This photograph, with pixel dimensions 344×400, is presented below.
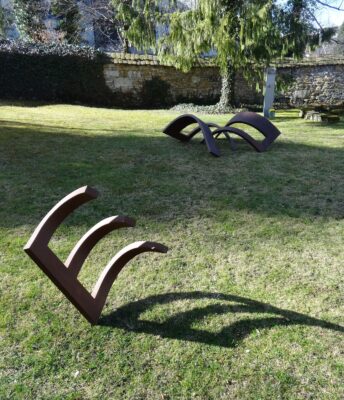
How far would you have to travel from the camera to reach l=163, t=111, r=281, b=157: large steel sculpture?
6.02 metres

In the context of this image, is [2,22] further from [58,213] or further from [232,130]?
[58,213]

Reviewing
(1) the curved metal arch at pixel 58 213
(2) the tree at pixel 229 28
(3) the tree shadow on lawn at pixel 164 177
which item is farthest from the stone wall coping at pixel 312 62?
(1) the curved metal arch at pixel 58 213

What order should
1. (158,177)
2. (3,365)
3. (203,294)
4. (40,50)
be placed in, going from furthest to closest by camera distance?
1. (40,50)
2. (158,177)
3. (203,294)
4. (3,365)

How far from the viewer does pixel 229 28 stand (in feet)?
33.7

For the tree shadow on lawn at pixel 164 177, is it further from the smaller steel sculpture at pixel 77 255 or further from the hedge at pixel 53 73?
the hedge at pixel 53 73

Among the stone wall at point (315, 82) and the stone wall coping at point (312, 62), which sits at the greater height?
the stone wall coping at point (312, 62)

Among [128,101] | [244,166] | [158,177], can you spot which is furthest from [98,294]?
[128,101]

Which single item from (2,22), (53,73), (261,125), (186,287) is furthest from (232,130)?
(2,22)

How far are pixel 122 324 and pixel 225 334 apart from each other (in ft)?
2.11

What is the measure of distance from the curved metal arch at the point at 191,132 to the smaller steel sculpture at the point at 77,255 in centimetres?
373

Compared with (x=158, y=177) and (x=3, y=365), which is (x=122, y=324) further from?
(x=158, y=177)

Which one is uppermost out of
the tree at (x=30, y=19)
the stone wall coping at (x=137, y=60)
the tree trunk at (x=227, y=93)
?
the tree at (x=30, y=19)

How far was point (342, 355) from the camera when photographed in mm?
2111

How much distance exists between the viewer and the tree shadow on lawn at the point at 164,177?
3.97 metres
